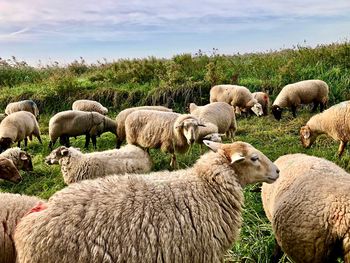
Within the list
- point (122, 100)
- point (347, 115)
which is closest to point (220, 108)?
point (347, 115)

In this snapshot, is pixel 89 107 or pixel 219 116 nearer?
pixel 219 116

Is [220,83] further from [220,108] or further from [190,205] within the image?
[190,205]

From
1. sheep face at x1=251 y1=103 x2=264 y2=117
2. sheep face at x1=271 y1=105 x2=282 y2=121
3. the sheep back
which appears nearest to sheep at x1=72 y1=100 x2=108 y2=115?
sheep face at x1=251 y1=103 x2=264 y2=117

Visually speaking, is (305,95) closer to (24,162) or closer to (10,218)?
(24,162)

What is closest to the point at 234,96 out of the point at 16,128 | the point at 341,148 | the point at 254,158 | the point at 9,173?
the point at 341,148

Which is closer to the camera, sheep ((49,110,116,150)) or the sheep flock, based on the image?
the sheep flock

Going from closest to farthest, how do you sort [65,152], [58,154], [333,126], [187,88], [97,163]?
→ [97,163] < [65,152] < [58,154] < [333,126] < [187,88]

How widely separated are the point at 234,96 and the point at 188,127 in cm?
530

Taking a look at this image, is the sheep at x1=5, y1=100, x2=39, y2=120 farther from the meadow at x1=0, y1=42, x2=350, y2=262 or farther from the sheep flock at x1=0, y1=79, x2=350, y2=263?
the sheep flock at x1=0, y1=79, x2=350, y2=263

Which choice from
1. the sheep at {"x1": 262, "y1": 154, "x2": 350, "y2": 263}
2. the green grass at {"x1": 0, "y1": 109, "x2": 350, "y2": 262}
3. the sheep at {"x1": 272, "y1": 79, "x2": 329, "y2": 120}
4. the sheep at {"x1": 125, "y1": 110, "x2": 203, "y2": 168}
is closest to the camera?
the sheep at {"x1": 262, "y1": 154, "x2": 350, "y2": 263}

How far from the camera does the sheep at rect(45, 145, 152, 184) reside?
7.52 meters

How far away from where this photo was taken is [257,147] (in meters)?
9.58

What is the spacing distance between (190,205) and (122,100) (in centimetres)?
1159

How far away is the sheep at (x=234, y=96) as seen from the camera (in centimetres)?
1312
